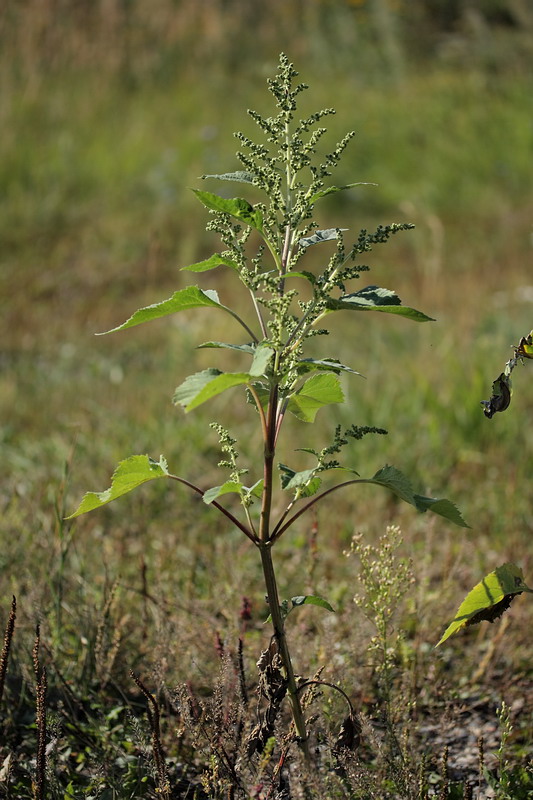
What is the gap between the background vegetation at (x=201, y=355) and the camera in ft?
6.71

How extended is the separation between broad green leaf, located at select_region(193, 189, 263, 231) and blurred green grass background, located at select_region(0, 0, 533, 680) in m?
0.75

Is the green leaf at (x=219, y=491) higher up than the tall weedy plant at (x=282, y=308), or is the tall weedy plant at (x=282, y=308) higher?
the tall weedy plant at (x=282, y=308)

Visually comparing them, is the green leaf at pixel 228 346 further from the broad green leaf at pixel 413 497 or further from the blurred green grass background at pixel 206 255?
the blurred green grass background at pixel 206 255

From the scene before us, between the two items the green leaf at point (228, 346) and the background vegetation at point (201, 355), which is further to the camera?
the background vegetation at point (201, 355)

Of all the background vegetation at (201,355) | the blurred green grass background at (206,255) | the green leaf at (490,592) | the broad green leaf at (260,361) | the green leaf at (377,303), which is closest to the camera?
the broad green leaf at (260,361)

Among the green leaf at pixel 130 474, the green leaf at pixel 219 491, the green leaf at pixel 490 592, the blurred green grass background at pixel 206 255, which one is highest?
the blurred green grass background at pixel 206 255

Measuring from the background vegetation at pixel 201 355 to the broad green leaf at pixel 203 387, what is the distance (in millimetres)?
569

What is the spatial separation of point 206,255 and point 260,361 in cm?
664

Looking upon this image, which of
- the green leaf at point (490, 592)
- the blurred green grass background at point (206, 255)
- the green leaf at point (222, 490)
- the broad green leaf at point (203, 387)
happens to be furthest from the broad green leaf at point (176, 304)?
the blurred green grass background at point (206, 255)

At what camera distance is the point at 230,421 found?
4160 millimetres

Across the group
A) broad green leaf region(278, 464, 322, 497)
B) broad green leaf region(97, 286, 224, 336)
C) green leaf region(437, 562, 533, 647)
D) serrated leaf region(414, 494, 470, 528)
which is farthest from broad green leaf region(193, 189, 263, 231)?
green leaf region(437, 562, 533, 647)

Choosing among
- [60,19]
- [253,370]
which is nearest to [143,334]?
[253,370]

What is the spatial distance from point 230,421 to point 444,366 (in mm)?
1023

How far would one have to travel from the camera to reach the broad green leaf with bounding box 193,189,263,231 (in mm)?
1364
